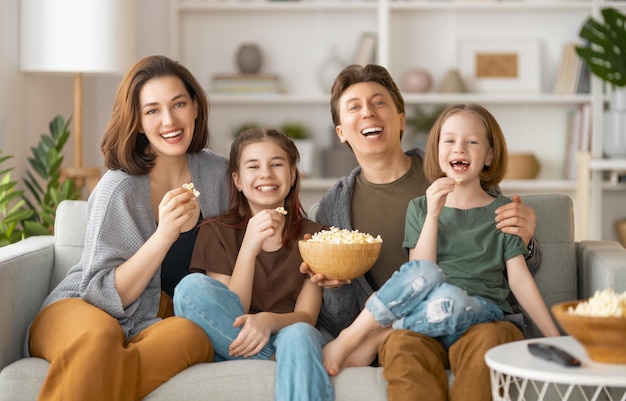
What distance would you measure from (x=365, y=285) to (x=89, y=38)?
2049 mm

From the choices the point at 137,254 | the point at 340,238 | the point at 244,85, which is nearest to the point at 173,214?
the point at 137,254

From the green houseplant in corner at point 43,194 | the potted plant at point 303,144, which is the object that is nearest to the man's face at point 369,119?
the green houseplant in corner at point 43,194

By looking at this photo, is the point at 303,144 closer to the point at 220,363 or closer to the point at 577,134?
the point at 577,134

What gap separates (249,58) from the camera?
536 cm

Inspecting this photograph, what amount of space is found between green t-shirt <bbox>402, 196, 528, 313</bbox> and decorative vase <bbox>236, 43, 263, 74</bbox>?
303 centimetres

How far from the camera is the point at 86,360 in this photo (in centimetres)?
209

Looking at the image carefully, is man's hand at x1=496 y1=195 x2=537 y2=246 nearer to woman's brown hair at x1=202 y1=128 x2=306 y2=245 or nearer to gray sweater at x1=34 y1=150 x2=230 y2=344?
woman's brown hair at x1=202 y1=128 x2=306 y2=245

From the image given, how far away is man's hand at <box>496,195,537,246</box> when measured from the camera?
240 centimetres

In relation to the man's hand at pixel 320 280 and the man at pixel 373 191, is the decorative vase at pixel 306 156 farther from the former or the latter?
the man's hand at pixel 320 280

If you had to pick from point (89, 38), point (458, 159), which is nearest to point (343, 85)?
point (458, 159)

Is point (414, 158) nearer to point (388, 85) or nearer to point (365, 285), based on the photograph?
point (388, 85)

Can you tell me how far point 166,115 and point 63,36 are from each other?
165 centimetres

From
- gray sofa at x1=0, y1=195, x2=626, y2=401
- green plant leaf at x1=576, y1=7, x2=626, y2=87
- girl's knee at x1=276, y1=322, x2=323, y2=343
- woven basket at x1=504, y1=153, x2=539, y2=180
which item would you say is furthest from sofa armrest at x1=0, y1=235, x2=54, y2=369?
green plant leaf at x1=576, y1=7, x2=626, y2=87

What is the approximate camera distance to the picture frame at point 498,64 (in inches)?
213
